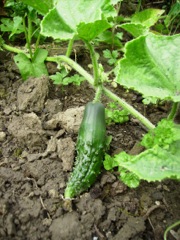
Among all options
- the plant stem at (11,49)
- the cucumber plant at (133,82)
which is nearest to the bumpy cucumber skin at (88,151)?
the cucumber plant at (133,82)

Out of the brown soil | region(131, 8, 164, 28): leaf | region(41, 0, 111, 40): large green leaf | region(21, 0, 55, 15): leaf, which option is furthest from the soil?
region(131, 8, 164, 28): leaf

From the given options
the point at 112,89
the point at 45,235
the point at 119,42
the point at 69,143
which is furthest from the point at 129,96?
the point at 45,235

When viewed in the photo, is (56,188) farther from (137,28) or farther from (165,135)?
(137,28)

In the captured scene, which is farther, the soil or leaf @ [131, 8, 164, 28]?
leaf @ [131, 8, 164, 28]

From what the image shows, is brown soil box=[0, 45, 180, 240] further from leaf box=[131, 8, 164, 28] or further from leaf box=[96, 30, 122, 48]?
leaf box=[131, 8, 164, 28]

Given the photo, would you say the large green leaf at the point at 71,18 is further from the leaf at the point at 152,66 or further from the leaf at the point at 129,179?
the leaf at the point at 129,179

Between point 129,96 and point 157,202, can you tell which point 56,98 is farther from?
point 157,202

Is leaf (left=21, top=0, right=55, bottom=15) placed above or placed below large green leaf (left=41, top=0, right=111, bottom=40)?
below
